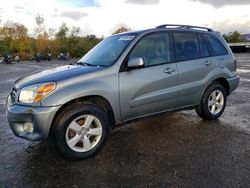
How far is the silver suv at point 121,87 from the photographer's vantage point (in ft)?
10.9

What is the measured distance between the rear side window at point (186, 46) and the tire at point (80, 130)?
5.96ft

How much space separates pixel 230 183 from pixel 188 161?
649mm

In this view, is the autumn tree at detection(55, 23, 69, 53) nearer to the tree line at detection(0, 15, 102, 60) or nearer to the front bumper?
the tree line at detection(0, 15, 102, 60)

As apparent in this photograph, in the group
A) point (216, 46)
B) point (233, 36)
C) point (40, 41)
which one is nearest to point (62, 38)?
point (40, 41)

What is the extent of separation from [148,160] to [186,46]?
228 centimetres

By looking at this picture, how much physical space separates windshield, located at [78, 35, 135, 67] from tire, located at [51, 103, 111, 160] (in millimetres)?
839

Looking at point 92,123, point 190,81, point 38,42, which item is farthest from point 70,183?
point 38,42

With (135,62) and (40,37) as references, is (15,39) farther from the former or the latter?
(135,62)

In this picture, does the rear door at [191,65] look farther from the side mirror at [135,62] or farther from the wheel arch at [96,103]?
the wheel arch at [96,103]

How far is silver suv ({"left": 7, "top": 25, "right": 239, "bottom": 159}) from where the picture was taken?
3.33m

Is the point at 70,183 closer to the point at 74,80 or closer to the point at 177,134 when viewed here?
the point at 74,80

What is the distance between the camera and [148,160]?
345 centimetres

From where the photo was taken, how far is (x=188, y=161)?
3398 mm

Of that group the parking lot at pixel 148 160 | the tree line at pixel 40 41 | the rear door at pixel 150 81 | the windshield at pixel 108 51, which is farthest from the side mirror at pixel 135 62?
the tree line at pixel 40 41
